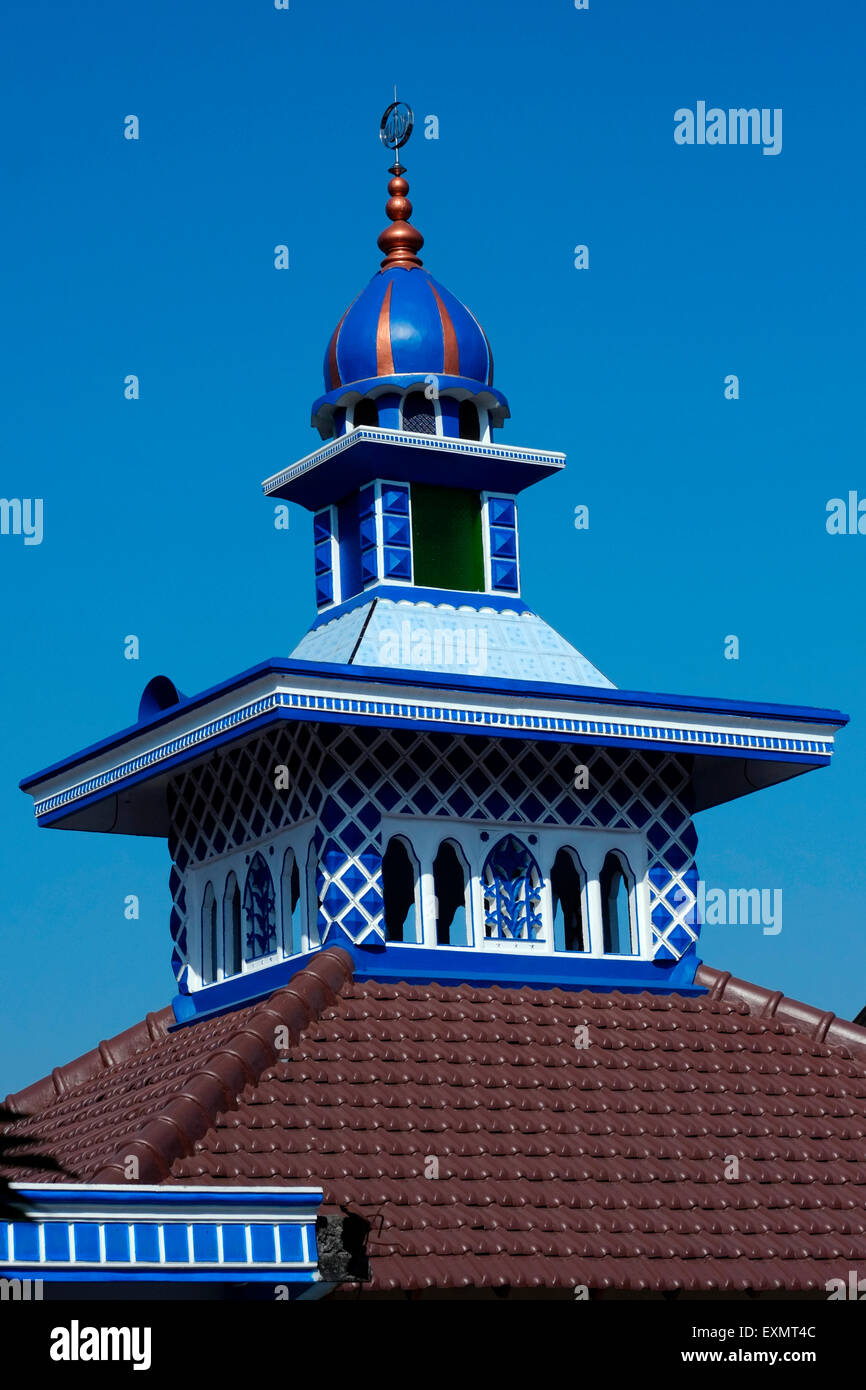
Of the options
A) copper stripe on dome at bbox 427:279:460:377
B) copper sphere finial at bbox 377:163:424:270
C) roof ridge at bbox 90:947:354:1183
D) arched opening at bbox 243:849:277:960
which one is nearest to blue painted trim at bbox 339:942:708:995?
roof ridge at bbox 90:947:354:1183

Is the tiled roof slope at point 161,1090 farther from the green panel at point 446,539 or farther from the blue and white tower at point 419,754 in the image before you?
the green panel at point 446,539

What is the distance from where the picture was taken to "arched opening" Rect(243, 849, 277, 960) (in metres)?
18.5

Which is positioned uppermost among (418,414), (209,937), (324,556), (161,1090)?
(418,414)

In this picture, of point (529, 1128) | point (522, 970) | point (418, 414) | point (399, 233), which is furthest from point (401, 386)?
point (529, 1128)

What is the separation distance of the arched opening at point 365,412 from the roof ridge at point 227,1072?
511cm

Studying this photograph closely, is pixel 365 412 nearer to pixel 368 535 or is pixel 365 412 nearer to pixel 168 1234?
pixel 368 535

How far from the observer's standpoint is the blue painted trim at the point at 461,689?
56.0 feet

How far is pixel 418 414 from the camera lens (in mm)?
20219

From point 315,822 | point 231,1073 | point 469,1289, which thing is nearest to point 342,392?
point 315,822

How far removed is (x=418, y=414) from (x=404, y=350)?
0.56 m

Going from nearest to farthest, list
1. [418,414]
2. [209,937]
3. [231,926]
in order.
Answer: [231,926] → [209,937] → [418,414]

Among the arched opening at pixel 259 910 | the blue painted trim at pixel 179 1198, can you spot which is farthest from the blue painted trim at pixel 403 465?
the blue painted trim at pixel 179 1198

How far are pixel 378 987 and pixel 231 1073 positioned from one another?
1.98 m
